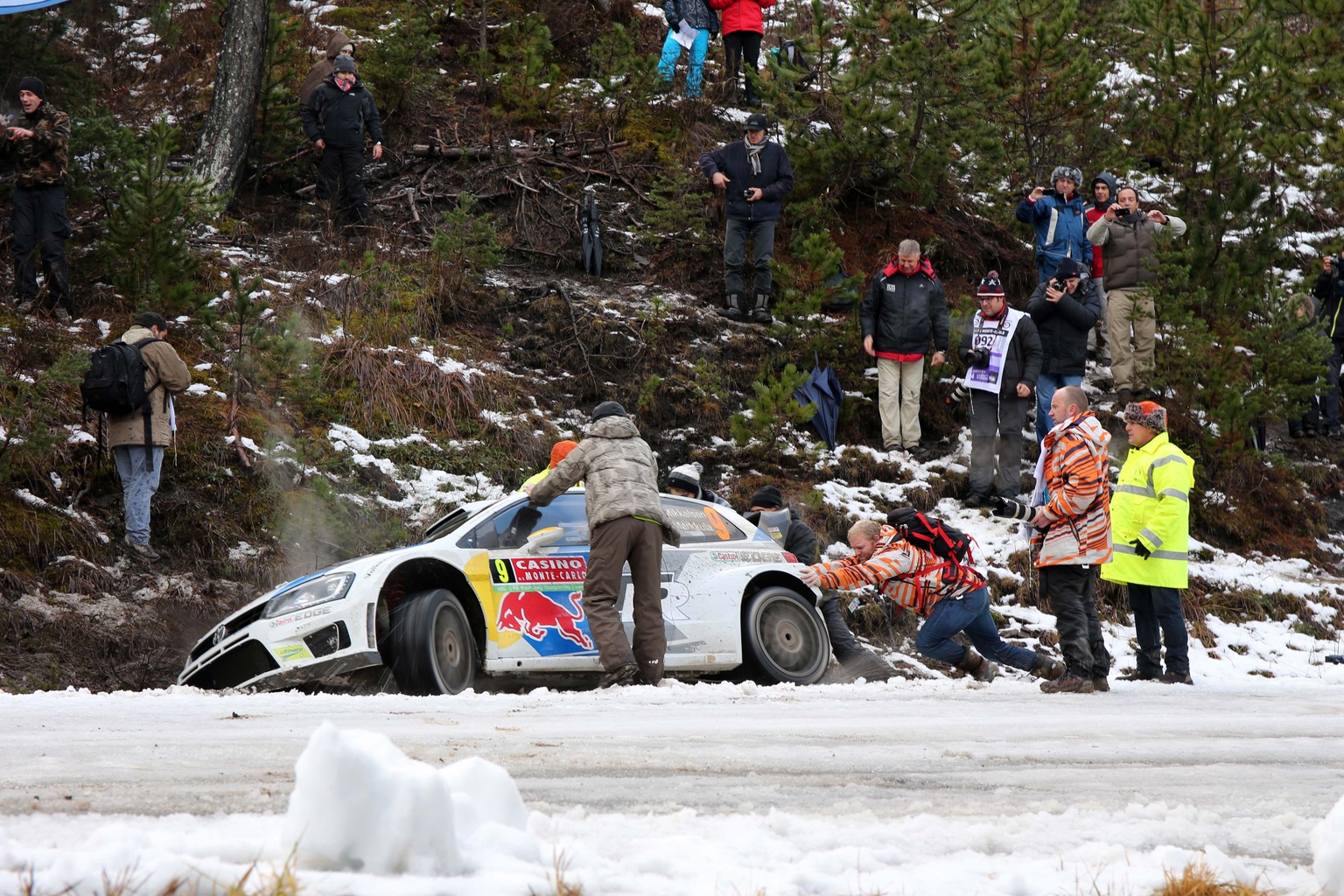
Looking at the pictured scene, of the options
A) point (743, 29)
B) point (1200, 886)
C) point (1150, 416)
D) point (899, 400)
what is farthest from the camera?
point (743, 29)

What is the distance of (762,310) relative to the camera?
51.0ft

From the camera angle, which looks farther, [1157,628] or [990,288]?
[990,288]

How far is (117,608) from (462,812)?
7917 millimetres

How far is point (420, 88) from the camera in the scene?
60.2 ft

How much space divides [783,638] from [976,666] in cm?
144

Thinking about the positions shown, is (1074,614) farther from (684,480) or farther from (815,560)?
(684,480)

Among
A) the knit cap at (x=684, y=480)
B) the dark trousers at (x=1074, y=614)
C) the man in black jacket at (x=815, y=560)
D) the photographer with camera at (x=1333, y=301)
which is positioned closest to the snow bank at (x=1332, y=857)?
the dark trousers at (x=1074, y=614)

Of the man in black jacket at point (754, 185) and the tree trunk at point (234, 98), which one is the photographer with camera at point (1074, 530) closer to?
the man in black jacket at point (754, 185)

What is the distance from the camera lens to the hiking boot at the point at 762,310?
15.5m

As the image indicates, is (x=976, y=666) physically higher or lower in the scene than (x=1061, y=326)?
lower

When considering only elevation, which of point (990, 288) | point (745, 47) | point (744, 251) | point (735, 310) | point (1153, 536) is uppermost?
point (745, 47)

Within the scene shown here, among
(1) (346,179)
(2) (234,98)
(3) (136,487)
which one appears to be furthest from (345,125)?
(3) (136,487)

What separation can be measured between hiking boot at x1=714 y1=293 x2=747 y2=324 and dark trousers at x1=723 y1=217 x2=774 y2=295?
5cm

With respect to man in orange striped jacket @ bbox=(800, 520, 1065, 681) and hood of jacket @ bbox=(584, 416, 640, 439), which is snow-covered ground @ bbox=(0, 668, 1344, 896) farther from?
hood of jacket @ bbox=(584, 416, 640, 439)
